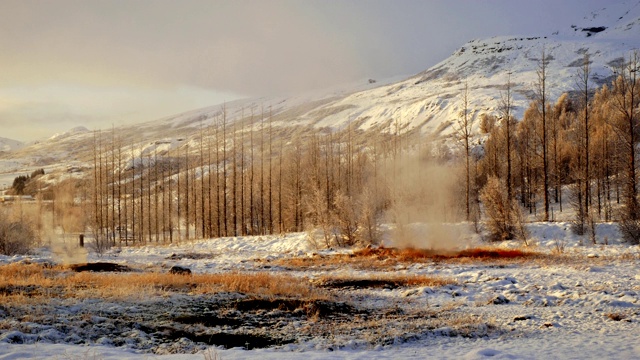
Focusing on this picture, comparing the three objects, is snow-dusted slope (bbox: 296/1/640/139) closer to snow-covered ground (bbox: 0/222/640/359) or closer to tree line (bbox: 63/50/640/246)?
tree line (bbox: 63/50/640/246)

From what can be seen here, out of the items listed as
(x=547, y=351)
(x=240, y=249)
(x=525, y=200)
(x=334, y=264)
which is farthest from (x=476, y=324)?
(x=525, y=200)

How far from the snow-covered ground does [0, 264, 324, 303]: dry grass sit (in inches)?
54.8

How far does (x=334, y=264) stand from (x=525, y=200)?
42.8 meters

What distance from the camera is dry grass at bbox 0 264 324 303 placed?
1466cm

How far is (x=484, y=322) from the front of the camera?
38.3 feet

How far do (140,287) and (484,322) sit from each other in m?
10.9

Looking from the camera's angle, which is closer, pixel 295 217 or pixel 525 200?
pixel 295 217

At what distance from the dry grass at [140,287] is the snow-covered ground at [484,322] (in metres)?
1.39

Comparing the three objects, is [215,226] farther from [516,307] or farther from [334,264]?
[516,307]

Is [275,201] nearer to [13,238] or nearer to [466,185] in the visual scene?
[466,185]

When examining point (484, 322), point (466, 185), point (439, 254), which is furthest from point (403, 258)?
point (466, 185)

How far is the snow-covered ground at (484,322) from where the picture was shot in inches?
359

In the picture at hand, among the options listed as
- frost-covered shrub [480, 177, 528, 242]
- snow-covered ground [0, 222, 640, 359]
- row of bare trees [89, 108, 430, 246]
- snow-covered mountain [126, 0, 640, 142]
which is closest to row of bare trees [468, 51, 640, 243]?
frost-covered shrub [480, 177, 528, 242]

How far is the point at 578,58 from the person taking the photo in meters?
150
